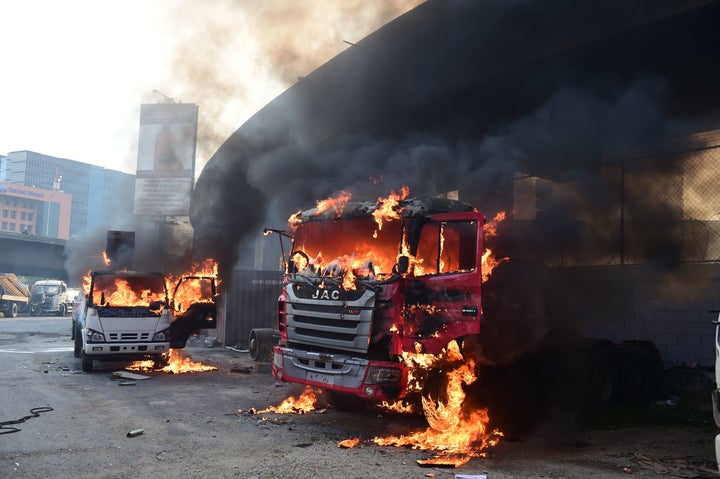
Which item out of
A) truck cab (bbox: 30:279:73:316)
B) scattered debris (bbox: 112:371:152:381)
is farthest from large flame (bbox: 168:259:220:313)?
truck cab (bbox: 30:279:73:316)

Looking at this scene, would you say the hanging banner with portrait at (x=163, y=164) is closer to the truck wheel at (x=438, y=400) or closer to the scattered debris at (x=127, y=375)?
the scattered debris at (x=127, y=375)

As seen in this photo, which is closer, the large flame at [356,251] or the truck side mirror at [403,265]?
the truck side mirror at [403,265]

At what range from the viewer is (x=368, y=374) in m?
6.67

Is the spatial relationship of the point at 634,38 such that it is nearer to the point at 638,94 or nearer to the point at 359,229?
the point at 638,94

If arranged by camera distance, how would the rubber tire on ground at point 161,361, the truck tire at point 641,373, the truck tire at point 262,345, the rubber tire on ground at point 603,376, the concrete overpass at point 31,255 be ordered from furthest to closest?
the concrete overpass at point 31,255 → the truck tire at point 262,345 → the rubber tire on ground at point 161,361 → the truck tire at point 641,373 → the rubber tire on ground at point 603,376

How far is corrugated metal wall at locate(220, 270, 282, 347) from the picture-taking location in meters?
17.5

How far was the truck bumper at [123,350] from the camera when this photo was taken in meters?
11.5

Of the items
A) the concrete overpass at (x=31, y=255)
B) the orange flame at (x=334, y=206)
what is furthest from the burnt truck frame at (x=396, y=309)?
the concrete overpass at (x=31, y=255)

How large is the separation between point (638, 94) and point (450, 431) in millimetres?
6822

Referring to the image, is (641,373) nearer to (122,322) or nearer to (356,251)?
(356,251)

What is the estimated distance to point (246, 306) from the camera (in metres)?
17.7

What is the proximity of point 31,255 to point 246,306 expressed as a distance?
1011 inches

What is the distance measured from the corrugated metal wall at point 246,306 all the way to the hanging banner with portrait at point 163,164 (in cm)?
1015

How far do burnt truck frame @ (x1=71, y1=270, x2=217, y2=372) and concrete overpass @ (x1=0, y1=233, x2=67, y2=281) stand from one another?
27.4m
